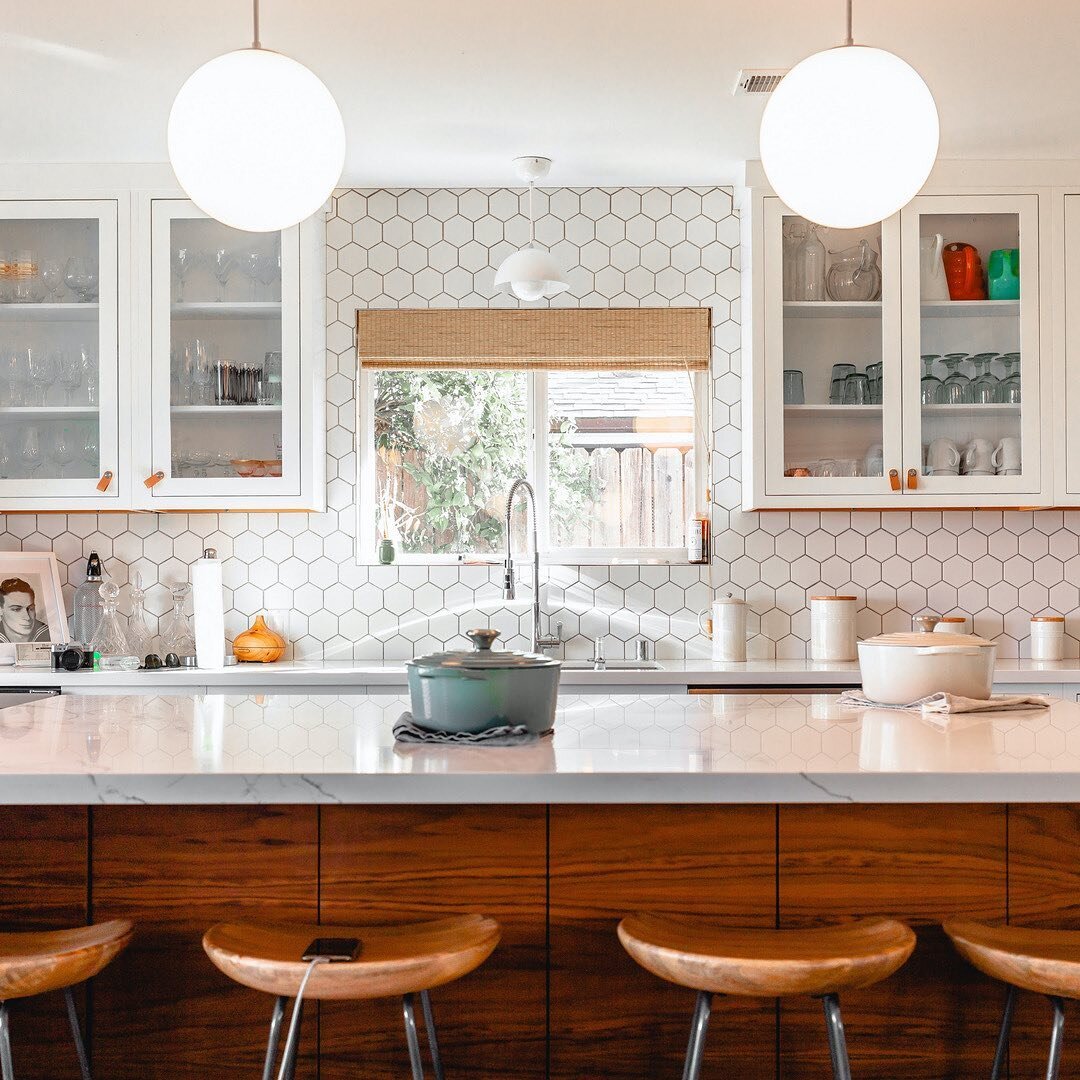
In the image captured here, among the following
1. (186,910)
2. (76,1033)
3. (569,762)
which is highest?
(569,762)

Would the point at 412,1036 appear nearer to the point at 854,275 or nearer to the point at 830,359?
the point at 830,359

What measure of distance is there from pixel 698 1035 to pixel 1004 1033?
1.58 feet

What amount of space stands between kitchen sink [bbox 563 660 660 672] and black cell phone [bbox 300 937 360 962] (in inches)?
76.9

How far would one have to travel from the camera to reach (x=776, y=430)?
3678 millimetres

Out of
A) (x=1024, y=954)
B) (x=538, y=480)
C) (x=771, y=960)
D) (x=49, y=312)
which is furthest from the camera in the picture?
(x=538, y=480)

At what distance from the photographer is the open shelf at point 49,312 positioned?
3725 mm

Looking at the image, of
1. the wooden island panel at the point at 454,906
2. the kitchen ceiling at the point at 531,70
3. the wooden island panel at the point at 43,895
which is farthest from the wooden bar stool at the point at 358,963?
the kitchen ceiling at the point at 531,70

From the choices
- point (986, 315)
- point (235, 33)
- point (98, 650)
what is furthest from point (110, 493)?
point (986, 315)

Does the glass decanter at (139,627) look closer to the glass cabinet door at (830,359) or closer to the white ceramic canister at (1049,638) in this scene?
the glass cabinet door at (830,359)

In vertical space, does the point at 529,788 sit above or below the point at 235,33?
below

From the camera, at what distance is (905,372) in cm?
367

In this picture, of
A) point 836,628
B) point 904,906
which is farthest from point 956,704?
point 836,628

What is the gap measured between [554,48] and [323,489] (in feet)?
5.53

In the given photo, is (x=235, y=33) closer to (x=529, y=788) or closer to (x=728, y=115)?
(x=728, y=115)
